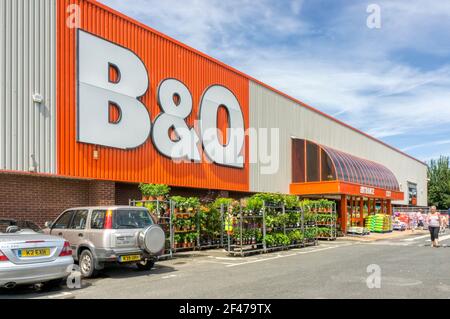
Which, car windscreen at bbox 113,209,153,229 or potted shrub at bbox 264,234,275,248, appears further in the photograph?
potted shrub at bbox 264,234,275,248

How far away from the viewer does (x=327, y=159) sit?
2869 cm

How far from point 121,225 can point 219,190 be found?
12.6 meters

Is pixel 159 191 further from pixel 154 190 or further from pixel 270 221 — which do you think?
pixel 270 221

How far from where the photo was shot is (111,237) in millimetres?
10961

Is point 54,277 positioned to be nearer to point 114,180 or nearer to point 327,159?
point 114,180

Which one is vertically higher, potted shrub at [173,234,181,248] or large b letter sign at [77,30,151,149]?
large b letter sign at [77,30,151,149]

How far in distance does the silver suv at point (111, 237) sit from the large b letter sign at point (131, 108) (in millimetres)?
5105

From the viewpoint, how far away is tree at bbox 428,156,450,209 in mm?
69938

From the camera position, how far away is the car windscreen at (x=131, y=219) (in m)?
11.3

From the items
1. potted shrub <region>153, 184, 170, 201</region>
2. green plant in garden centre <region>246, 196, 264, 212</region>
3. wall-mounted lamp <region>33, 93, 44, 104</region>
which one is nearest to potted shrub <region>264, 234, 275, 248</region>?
green plant in garden centre <region>246, 196, 264, 212</region>

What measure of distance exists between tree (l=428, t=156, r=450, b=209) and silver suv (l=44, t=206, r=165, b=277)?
66.7 metres

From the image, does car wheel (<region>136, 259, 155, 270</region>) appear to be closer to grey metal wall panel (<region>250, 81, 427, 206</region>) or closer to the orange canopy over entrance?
grey metal wall panel (<region>250, 81, 427, 206</region>)

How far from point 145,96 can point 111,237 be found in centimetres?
906

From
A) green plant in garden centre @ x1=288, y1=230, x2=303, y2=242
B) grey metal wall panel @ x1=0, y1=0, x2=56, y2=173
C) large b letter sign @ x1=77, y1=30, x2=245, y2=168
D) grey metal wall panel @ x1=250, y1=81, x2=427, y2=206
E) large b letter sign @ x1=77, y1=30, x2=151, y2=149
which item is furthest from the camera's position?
grey metal wall panel @ x1=250, y1=81, x2=427, y2=206
